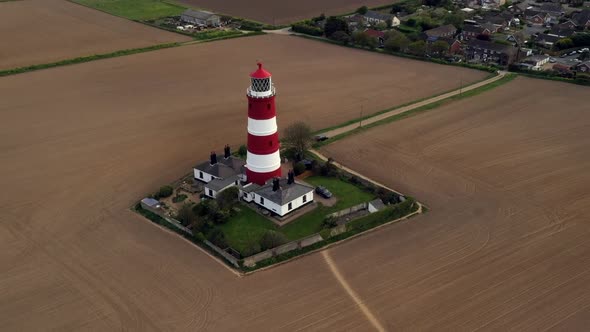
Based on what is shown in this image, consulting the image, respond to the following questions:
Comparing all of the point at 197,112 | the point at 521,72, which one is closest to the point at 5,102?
the point at 197,112

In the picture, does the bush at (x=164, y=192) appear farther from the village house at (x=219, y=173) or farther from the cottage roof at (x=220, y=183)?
the cottage roof at (x=220, y=183)

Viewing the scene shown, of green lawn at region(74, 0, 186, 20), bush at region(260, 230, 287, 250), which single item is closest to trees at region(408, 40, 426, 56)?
green lawn at region(74, 0, 186, 20)

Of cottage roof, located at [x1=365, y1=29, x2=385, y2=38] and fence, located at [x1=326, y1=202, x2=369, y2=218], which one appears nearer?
fence, located at [x1=326, y1=202, x2=369, y2=218]

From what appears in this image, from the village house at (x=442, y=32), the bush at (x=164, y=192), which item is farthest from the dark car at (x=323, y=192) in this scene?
the village house at (x=442, y=32)

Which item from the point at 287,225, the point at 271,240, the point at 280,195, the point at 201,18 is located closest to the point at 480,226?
the point at 287,225

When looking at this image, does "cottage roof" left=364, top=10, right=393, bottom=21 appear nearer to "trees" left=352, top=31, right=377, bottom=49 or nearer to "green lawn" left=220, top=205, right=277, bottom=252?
"trees" left=352, top=31, right=377, bottom=49

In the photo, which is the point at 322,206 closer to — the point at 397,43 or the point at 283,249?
the point at 283,249
